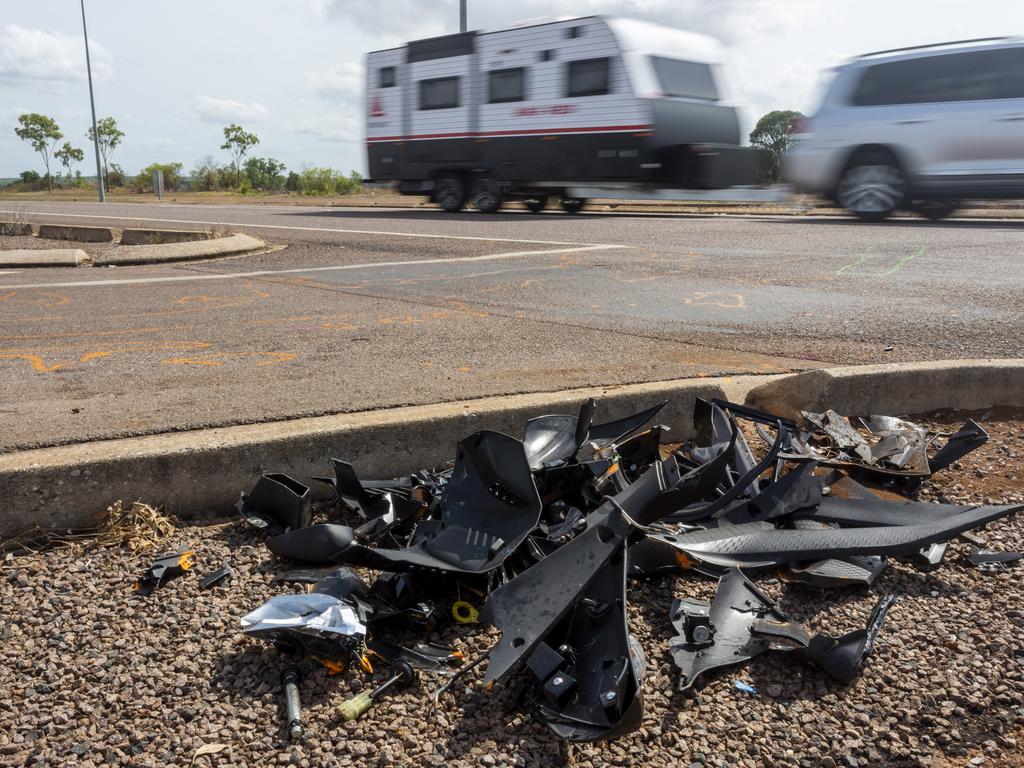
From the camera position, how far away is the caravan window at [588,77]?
1570 cm

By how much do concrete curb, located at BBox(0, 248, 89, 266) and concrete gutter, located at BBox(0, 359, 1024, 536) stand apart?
8.02 meters

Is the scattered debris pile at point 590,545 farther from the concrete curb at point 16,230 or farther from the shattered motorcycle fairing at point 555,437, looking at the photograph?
the concrete curb at point 16,230

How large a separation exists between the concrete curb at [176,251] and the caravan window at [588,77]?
24.5ft

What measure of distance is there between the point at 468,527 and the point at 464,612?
1.07ft

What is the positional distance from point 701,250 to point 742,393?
20.2ft

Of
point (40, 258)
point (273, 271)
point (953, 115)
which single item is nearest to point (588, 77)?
point (953, 115)

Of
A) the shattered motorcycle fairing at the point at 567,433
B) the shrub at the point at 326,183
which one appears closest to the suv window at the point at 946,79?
the shattered motorcycle fairing at the point at 567,433

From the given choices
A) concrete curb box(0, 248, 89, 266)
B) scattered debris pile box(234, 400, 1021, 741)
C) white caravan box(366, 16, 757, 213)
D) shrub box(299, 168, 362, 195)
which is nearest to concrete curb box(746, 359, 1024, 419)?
scattered debris pile box(234, 400, 1021, 741)

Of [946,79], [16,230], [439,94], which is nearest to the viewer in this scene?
[946,79]

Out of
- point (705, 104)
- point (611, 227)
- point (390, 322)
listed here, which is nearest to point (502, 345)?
point (390, 322)

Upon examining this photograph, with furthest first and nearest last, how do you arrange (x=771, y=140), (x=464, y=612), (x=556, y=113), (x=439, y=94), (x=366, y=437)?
(x=771, y=140)
(x=439, y=94)
(x=556, y=113)
(x=366, y=437)
(x=464, y=612)

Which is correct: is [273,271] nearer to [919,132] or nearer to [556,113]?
[919,132]

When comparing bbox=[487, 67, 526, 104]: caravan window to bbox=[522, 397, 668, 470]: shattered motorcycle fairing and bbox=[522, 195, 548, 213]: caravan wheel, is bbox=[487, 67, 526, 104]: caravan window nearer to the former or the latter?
bbox=[522, 195, 548, 213]: caravan wheel

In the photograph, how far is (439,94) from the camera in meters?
18.2
